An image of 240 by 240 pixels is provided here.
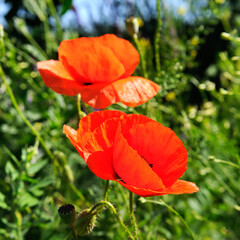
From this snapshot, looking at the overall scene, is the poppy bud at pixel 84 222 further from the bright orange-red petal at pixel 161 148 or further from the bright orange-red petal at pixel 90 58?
the bright orange-red petal at pixel 90 58

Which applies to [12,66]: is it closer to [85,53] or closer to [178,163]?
[85,53]

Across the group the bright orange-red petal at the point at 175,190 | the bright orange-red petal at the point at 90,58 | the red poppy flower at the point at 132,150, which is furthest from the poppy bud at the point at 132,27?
the bright orange-red petal at the point at 175,190

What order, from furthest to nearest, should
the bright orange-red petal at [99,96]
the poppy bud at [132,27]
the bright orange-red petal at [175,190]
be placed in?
1. the poppy bud at [132,27]
2. the bright orange-red petal at [99,96]
3. the bright orange-red petal at [175,190]

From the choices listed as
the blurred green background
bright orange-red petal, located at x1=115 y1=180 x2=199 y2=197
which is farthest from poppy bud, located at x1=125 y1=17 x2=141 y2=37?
bright orange-red petal, located at x1=115 y1=180 x2=199 y2=197

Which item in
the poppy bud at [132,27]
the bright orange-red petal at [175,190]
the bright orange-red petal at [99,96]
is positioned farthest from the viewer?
the poppy bud at [132,27]

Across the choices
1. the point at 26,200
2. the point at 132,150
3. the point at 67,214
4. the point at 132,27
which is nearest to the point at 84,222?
the point at 67,214

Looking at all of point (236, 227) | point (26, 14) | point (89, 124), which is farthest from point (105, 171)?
point (26, 14)

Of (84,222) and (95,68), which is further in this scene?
(95,68)

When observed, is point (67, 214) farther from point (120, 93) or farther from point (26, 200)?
point (26, 200)

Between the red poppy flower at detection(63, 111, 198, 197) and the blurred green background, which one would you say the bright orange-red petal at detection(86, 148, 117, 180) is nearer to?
the red poppy flower at detection(63, 111, 198, 197)
